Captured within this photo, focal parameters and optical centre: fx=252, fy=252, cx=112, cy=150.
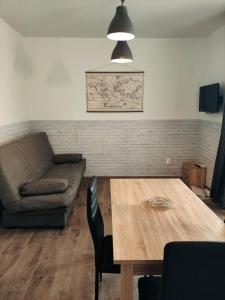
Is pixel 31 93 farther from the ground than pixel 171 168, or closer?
farther from the ground

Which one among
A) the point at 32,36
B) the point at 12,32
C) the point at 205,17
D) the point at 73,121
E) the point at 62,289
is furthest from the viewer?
the point at 73,121

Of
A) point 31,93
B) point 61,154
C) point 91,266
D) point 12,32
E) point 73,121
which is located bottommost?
Result: point 91,266

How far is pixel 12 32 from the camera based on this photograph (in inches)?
157

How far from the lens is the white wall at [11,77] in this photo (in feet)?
11.9

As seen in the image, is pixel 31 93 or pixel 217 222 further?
pixel 31 93

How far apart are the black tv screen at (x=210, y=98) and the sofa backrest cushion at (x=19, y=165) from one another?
2761 mm

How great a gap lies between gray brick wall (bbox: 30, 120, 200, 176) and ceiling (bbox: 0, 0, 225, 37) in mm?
1549

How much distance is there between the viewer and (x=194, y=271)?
2.97 ft

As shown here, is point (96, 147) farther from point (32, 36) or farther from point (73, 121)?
point (32, 36)

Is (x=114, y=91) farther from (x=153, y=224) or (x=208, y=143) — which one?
(x=153, y=224)

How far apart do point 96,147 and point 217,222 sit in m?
3.49

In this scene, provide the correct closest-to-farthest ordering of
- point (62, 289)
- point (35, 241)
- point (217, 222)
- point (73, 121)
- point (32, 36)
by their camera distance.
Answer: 1. point (217, 222)
2. point (62, 289)
3. point (35, 241)
4. point (32, 36)
5. point (73, 121)

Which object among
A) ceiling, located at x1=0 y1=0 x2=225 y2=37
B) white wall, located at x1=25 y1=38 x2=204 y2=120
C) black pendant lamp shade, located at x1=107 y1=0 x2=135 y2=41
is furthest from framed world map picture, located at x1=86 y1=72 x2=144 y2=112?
black pendant lamp shade, located at x1=107 y1=0 x2=135 y2=41

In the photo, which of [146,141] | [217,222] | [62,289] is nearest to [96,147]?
[146,141]
